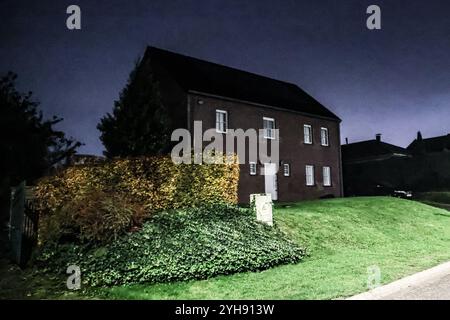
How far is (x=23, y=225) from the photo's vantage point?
10.1 m

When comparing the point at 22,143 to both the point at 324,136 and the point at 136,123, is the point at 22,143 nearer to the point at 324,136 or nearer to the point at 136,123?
the point at 136,123

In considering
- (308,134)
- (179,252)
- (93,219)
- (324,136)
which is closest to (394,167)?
(324,136)

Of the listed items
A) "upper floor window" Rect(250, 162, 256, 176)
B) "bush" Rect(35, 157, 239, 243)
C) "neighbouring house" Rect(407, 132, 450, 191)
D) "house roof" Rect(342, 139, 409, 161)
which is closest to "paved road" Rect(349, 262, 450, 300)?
"bush" Rect(35, 157, 239, 243)

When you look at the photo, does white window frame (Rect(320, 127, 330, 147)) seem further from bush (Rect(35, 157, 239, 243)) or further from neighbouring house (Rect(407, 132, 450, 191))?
neighbouring house (Rect(407, 132, 450, 191))

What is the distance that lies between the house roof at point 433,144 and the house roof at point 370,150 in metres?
3.10

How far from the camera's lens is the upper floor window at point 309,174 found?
27106 mm

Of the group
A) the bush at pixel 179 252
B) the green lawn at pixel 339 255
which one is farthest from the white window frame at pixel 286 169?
the bush at pixel 179 252

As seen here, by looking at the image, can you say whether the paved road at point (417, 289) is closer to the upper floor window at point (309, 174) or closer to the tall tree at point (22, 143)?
the tall tree at point (22, 143)

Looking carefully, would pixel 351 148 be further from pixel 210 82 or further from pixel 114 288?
pixel 114 288

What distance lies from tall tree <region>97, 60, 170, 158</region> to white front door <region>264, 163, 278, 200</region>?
8.28 m

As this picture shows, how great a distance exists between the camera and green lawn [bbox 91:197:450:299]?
694 centimetres

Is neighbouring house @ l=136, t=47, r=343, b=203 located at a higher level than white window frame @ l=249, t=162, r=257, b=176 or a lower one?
higher

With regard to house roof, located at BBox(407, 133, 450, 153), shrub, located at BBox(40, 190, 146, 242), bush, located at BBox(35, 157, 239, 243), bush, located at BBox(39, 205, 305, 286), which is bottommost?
bush, located at BBox(39, 205, 305, 286)

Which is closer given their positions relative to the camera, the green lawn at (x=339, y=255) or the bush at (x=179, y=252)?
the green lawn at (x=339, y=255)
